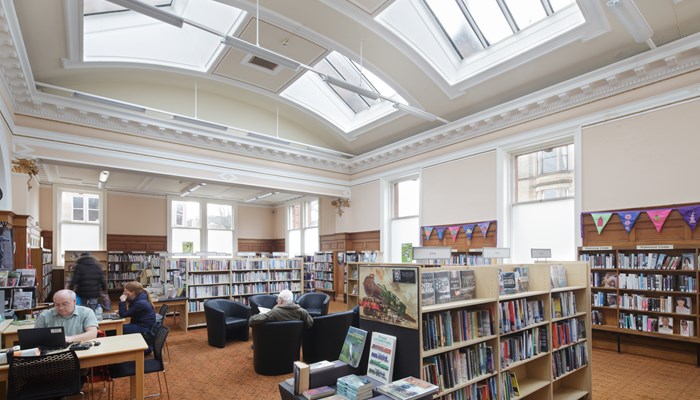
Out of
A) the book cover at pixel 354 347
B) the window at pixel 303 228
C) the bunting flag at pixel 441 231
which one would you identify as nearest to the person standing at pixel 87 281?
the book cover at pixel 354 347

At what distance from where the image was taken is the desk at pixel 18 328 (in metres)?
4.02

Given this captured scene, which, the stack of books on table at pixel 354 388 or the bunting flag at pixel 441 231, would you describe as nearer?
the stack of books on table at pixel 354 388

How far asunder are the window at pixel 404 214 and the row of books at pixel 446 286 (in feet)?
21.4

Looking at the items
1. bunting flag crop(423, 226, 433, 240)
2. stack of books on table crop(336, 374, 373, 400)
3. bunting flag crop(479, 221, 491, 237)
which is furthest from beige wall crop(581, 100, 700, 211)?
stack of books on table crop(336, 374, 373, 400)

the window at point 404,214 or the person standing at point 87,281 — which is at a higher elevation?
the window at point 404,214

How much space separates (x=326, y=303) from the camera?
7312mm

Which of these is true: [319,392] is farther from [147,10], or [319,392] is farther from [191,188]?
[191,188]

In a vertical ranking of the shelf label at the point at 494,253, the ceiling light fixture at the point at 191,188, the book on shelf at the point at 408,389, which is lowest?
the book on shelf at the point at 408,389

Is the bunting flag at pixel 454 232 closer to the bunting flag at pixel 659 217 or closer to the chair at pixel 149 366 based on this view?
the bunting flag at pixel 659 217

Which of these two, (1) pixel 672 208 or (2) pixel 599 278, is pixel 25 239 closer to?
(2) pixel 599 278

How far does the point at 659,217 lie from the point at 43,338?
25.0ft

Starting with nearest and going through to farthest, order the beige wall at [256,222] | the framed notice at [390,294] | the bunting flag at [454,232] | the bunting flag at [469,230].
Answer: the framed notice at [390,294]
the bunting flag at [469,230]
the bunting flag at [454,232]
the beige wall at [256,222]

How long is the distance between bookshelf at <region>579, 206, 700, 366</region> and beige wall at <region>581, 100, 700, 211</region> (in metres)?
0.33

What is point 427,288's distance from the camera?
292cm
